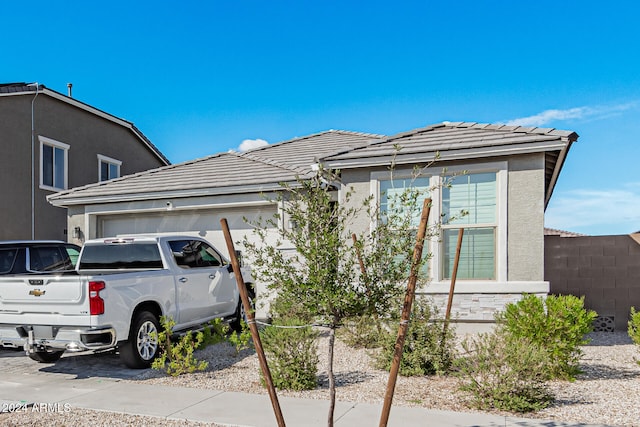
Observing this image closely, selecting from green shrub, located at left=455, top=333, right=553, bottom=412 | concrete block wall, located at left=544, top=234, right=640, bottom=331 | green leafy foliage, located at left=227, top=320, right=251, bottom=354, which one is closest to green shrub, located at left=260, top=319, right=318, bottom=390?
green leafy foliage, located at left=227, top=320, right=251, bottom=354

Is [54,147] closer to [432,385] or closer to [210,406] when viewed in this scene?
[210,406]

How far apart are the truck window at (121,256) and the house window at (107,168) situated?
38.9 ft

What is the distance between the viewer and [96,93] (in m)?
21.1

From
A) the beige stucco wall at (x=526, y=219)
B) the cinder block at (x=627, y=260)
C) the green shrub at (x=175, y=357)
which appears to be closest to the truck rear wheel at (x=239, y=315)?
the green shrub at (x=175, y=357)

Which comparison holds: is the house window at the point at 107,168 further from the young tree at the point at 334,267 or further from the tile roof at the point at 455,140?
the young tree at the point at 334,267

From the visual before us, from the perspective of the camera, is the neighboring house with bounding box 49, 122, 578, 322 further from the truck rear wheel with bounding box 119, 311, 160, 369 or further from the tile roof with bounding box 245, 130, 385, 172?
the truck rear wheel with bounding box 119, 311, 160, 369

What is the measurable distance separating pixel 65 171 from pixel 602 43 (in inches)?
689

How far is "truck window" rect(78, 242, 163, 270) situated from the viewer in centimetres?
866

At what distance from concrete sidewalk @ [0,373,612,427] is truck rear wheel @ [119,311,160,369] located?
49cm

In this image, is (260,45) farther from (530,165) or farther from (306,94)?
(530,165)

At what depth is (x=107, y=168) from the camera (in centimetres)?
2044

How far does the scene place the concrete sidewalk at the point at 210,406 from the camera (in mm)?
5141

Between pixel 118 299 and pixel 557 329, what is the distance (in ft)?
19.6

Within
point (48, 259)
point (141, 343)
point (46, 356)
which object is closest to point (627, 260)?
point (141, 343)
